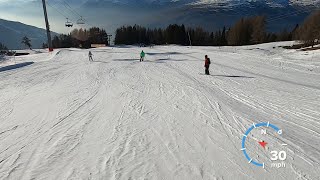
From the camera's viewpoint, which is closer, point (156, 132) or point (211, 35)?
point (156, 132)

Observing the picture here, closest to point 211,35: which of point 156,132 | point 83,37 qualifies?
point 83,37

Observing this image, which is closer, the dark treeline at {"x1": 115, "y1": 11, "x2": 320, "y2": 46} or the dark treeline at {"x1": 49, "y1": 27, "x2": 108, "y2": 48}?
the dark treeline at {"x1": 115, "y1": 11, "x2": 320, "y2": 46}

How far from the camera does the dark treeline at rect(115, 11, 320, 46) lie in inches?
3972

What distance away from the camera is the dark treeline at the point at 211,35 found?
3972 inches

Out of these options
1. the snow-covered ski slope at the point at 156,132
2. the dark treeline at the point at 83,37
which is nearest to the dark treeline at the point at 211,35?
the dark treeline at the point at 83,37

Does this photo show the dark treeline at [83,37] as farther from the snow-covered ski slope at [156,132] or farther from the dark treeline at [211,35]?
the snow-covered ski slope at [156,132]

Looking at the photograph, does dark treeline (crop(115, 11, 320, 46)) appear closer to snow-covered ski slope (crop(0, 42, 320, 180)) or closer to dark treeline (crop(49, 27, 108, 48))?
dark treeline (crop(49, 27, 108, 48))

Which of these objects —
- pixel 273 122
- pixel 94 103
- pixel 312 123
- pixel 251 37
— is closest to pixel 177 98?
pixel 94 103

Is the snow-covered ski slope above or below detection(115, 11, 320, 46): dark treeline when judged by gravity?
below

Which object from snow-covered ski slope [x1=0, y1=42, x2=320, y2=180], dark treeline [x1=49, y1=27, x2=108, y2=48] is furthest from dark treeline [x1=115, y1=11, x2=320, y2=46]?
snow-covered ski slope [x1=0, y1=42, x2=320, y2=180]

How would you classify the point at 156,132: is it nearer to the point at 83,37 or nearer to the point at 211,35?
the point at 83,37

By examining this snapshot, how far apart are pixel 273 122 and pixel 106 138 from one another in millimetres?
6033

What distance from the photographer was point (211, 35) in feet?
474

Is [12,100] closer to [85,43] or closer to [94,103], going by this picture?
[94,103]
